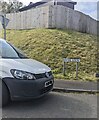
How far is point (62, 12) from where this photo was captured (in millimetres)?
17578

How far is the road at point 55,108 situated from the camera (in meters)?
5.43

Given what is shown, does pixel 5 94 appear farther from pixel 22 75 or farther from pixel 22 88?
pixel 22 75

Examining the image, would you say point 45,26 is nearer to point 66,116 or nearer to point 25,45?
point 25,45

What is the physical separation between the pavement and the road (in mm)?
802

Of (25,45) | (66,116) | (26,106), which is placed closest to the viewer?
(66,116)

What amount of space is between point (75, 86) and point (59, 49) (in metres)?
5.06

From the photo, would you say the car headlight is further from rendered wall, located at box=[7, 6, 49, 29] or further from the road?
rendered wall, located at box=[7, 6, 49, 29]

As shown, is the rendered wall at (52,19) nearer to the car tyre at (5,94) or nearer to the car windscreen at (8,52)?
the car windscreen at (8,52)

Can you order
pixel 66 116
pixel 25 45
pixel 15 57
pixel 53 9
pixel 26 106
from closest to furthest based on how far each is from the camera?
1. pixel 66 116
2. pixel 26 106
3. pixel 15 57
4. pixel 25 45
5. pixel 53 9

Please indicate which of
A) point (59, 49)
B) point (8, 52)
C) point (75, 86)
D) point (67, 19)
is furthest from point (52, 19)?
point (8, 52)

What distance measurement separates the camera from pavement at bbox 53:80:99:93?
8.00 m

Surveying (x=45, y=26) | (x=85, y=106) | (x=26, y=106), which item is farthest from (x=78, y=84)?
(x=45, y=26)

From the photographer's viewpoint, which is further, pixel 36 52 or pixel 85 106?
pixel 36 52

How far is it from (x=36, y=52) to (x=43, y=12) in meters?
5.14
